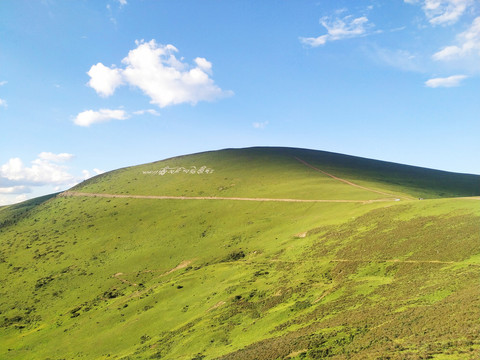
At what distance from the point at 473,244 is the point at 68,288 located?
71102 millimetres

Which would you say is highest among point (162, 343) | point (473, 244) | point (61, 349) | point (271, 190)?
point (271, 190)

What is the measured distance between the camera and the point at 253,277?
166ft

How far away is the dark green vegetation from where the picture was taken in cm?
2777

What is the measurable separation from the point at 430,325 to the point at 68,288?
6691 centimetres

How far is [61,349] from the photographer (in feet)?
154

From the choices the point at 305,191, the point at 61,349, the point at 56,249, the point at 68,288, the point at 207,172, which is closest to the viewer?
the point at 61,349

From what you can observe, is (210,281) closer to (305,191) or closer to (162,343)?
(162,343)

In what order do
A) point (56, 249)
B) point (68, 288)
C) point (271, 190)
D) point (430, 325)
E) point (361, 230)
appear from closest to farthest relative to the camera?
point (430, 325), point (361, 230), point (68, 288), point (56, 249), point (271, 190)

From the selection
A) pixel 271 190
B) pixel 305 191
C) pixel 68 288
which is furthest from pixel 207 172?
pixel 68 288

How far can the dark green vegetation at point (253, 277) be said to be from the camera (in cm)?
2777

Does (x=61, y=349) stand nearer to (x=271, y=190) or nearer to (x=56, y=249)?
(x=56, y=249)

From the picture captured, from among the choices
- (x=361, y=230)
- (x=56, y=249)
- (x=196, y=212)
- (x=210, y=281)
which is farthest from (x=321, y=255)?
(x=56, y=249)

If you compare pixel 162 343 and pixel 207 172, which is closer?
pixel 162 343

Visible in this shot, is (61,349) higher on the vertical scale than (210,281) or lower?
lower
